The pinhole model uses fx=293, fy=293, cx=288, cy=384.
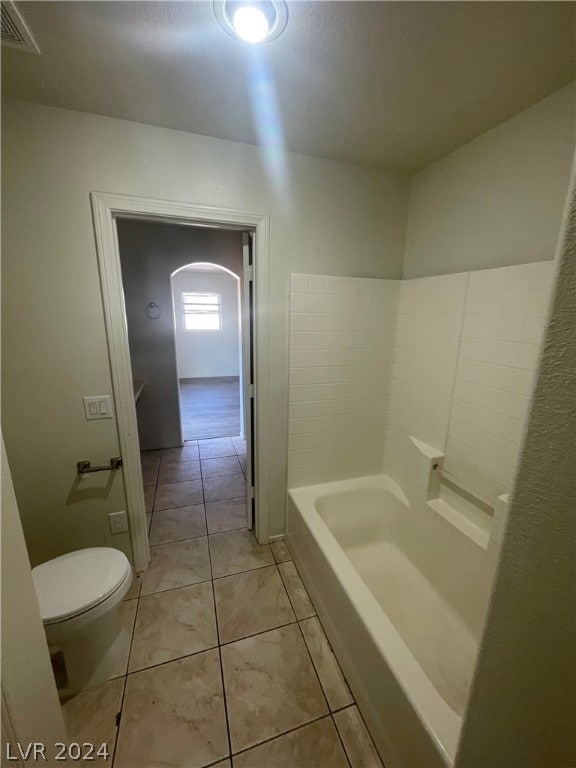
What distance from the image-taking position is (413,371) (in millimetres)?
1863

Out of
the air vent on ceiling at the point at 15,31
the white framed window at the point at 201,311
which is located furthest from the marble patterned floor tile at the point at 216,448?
the white framed window at the point at 201,311

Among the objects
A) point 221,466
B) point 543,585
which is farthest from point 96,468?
point 543,585

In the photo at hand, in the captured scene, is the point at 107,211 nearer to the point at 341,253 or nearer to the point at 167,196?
the point at 167,196

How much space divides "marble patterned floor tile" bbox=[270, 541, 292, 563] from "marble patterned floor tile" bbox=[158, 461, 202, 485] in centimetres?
113

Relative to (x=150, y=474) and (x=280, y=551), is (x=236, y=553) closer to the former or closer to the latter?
(x=280, y=551)

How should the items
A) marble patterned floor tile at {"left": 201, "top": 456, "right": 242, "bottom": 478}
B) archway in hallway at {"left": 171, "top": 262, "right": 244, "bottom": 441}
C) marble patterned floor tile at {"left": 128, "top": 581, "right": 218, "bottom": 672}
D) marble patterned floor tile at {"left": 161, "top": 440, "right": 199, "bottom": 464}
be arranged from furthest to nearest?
archway in hallway at {"left": 171, "top": 262, "right": 244, "bottom": 441}, marble patterned floor tile at {"left": 161, "top": 440, "right": 199, "bottom": 464}, marble patterned floor tile at {"left": 201, "top": 456, "right": 242, "bottom": 478}, marble patterned floor tile at {"left": 128, "top": 581, "right": 218, "bottom": 672}

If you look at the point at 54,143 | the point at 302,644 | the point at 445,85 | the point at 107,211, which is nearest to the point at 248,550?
the point at 302,644

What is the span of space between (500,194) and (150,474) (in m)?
3.33

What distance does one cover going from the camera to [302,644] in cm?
145

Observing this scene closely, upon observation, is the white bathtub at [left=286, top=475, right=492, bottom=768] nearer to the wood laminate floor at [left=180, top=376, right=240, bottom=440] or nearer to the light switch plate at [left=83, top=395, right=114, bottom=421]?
the light switch plate at [left=83, top=395, right=114, bottom=421]

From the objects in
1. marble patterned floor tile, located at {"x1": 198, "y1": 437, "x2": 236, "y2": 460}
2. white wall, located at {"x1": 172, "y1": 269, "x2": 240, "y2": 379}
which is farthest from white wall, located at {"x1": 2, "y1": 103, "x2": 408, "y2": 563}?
white wall, located at {"x1": 172, "y1": 269, "x2": 240, "y2": 379}

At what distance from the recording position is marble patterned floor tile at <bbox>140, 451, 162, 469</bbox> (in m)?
3.10

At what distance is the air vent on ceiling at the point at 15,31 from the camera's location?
835mm

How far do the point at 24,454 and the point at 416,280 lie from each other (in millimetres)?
2360
